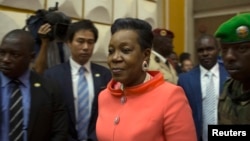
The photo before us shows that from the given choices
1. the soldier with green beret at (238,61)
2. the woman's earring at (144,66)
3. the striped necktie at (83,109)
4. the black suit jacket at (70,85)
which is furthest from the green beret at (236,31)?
the striped necktie at (83,109)

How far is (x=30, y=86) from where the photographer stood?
2.47 metres

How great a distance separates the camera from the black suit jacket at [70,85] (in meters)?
2.90

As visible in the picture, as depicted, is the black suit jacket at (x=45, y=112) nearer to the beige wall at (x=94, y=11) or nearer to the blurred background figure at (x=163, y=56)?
the blurred background figure at (x=163, y=56)

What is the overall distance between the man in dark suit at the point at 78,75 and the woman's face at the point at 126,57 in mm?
1118

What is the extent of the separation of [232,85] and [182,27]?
217 inches

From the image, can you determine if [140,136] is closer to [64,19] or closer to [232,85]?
[232,85]

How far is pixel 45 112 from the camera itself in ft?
7.97

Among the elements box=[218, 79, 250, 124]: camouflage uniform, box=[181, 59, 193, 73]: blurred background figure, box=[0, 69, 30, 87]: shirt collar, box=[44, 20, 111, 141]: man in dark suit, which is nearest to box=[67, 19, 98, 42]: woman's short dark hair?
box=[44, 20, 111, 141]: man in dark suit

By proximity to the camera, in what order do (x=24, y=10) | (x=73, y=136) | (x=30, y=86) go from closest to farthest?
(x=30, y=86) → (x=73, y=136) → (x=24, y=10)

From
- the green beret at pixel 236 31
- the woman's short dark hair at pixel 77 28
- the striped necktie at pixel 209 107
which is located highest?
the woman's short dark hair at pixel 77 28

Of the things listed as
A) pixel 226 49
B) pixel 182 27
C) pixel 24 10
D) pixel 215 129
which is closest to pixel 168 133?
pixel 215 129

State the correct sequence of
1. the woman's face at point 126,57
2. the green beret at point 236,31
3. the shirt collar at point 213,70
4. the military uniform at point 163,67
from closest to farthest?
1. the green beret at point 236,31
2. the woman's face at point 126,57
3. the shirt collar at point 213,70
4. the military uniform at point 163,67

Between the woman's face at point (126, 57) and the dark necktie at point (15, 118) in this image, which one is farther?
the dark necktie at point (15, 118)

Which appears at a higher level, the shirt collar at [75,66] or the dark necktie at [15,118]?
the shirt collar at [75,66]
